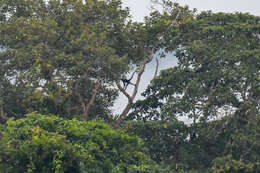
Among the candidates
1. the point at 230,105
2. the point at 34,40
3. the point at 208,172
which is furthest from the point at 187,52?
the point at 34,40

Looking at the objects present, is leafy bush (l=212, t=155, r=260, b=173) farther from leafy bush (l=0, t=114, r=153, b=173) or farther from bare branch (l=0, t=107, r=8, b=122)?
bare branch (l=0, t=107, r=8, b=122)

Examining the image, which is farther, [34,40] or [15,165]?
[34,40]

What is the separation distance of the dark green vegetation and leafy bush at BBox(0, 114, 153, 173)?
894 mm

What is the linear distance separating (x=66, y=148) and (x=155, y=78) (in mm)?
8608

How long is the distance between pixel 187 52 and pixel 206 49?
3.46 feet

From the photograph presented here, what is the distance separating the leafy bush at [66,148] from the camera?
1315 centimetres

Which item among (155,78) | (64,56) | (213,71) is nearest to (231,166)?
(213,71)

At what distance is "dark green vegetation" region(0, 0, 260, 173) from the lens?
18.9 m

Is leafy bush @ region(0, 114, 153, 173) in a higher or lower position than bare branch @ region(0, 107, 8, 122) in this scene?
lower

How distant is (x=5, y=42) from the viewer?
70.1 feet

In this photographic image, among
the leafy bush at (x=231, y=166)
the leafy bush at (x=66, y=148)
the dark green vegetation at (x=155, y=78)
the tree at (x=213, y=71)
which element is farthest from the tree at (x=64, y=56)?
the leafy bush at (x=231, y=166)

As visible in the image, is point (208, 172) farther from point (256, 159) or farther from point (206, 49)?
point (206, 49)

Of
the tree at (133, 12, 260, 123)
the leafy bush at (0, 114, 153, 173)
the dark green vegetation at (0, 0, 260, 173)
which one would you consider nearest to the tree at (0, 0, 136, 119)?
the dark green vegetation at (0, 0, 260, 173)

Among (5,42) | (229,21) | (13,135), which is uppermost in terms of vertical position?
(229,21)
